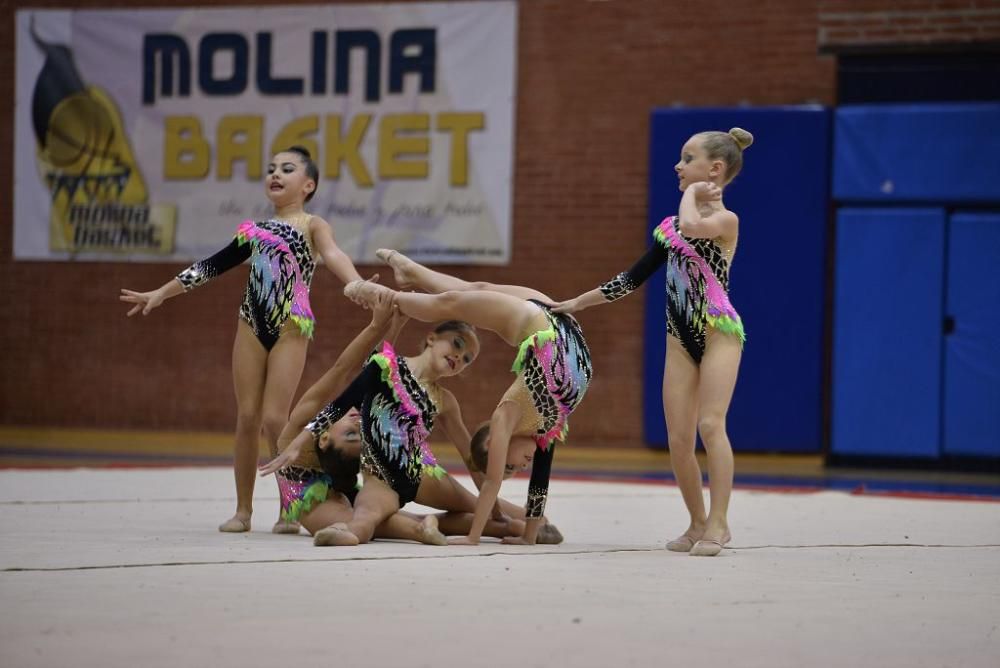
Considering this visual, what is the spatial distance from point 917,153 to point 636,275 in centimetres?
514

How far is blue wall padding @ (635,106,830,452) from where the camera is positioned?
31.1ft

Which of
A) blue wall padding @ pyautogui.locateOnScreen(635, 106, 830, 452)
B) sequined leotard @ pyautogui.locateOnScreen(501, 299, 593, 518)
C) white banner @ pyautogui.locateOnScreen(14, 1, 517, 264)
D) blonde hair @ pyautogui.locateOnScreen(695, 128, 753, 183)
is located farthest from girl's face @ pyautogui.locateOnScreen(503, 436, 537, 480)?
white banner @ pyautogui.locateOnScreen(14, 1, 517, 264)

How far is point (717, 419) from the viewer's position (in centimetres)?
440

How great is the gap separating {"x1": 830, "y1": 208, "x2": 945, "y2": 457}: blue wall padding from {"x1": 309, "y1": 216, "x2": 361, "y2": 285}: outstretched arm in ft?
17.3

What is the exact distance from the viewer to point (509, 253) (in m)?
10.2

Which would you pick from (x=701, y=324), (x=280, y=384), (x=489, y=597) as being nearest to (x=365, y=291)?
(x=280, y=384)

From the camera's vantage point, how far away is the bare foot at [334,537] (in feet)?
13.9

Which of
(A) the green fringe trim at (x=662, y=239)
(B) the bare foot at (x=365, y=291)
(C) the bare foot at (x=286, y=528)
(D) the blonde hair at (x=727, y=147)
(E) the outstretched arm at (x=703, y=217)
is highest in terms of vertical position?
(D) the blonde hair at (x=727, y=147)

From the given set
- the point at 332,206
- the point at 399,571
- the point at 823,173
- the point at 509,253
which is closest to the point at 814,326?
the point at 823,173

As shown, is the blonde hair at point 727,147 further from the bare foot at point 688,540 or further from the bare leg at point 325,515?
the bare leg at point 325,515

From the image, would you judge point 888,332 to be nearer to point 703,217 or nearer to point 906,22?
point 906,22

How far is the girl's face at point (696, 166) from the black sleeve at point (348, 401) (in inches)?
50.4

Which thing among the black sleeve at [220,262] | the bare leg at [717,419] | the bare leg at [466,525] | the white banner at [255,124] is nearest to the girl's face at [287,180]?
the black sleeve at [220,262]

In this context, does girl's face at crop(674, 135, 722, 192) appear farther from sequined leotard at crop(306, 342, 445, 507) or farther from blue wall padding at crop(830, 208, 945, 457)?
blue wall padding at crop(830, 208, 945, 457)
